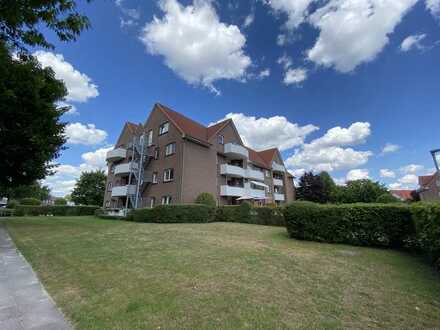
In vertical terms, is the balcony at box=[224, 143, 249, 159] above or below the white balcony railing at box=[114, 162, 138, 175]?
above

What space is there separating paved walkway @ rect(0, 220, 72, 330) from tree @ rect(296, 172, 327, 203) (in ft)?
137

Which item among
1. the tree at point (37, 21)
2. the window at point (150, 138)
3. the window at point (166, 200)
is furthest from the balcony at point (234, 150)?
the tree at point (37, 21)

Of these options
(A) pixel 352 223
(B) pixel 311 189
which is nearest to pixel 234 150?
(B) pixel 311 189

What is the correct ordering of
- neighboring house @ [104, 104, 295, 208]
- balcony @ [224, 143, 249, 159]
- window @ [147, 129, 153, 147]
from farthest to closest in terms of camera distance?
1. window @ [147, 129, 153, 147]
2. balcony @ [224, 143, 249, 159]
3. neighboring house @ [104, 104, 295, 208]

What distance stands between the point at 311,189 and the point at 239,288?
41408 mm

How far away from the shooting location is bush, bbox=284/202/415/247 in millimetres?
8750

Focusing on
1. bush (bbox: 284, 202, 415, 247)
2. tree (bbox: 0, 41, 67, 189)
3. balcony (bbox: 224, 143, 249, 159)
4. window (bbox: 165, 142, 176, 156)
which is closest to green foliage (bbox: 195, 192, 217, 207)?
window (bbox: 165, 142, 176, 156)

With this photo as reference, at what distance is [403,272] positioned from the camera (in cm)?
607

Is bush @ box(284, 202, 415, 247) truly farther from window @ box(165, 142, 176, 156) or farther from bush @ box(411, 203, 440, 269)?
window @ box(165, 142, 176, 156)

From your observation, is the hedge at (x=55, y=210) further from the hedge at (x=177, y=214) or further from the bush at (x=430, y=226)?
the bush at (x=430, y=226)

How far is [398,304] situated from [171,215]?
16914mm

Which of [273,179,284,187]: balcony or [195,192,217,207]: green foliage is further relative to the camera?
[273,179,284,187]: balcony

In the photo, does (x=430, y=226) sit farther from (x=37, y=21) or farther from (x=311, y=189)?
(x=311, y=189)

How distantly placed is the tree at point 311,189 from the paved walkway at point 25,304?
41.9m
